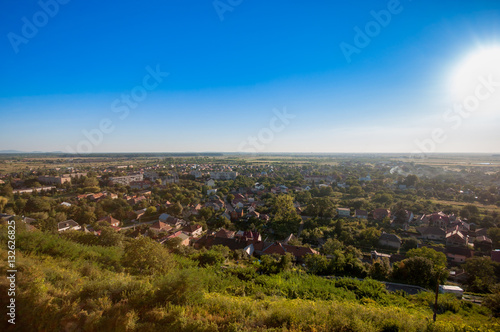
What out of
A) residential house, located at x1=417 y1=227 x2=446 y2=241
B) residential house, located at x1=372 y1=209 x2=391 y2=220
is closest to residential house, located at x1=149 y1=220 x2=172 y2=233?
residential house, located at x1=372 y1=209 x2=391 y2=220

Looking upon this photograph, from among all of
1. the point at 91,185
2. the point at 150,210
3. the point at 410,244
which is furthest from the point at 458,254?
the point at 91,185

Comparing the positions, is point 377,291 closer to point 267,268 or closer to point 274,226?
point 267,268

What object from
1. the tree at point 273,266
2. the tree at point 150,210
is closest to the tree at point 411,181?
the tree at point 273,266

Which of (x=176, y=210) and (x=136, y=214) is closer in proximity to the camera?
(x=136, y=214)

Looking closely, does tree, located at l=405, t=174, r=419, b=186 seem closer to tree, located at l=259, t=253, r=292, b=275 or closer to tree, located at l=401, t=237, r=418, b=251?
tree, located at l=401, t=237, r=418, b=251

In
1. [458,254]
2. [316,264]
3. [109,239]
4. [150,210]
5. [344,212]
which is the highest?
[109,239]

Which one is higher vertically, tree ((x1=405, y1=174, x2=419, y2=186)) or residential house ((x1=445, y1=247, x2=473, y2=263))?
tree ((x1=405, y1=174, x2=419, y2=186))

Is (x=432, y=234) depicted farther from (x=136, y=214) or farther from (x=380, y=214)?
(x=136, y=214)

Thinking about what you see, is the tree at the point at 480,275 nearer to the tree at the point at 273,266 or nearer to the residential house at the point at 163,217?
the tree at the point at 273,266

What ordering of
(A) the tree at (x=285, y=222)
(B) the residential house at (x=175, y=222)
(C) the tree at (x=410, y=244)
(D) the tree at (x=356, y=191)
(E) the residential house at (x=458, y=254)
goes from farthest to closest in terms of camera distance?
1. (D) the tree at (x=356, y=191)
2. (B) the residential house at (x=175, y=222)
3. (A) the tree at (x=285, y=222)
4. (C) the tree at (x=410, y=244)
5. (E) the residential house at (x=458, y=254)

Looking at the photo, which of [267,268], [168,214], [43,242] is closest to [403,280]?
[267,268]

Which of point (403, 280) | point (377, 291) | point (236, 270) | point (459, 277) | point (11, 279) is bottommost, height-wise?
point (459, 277)
